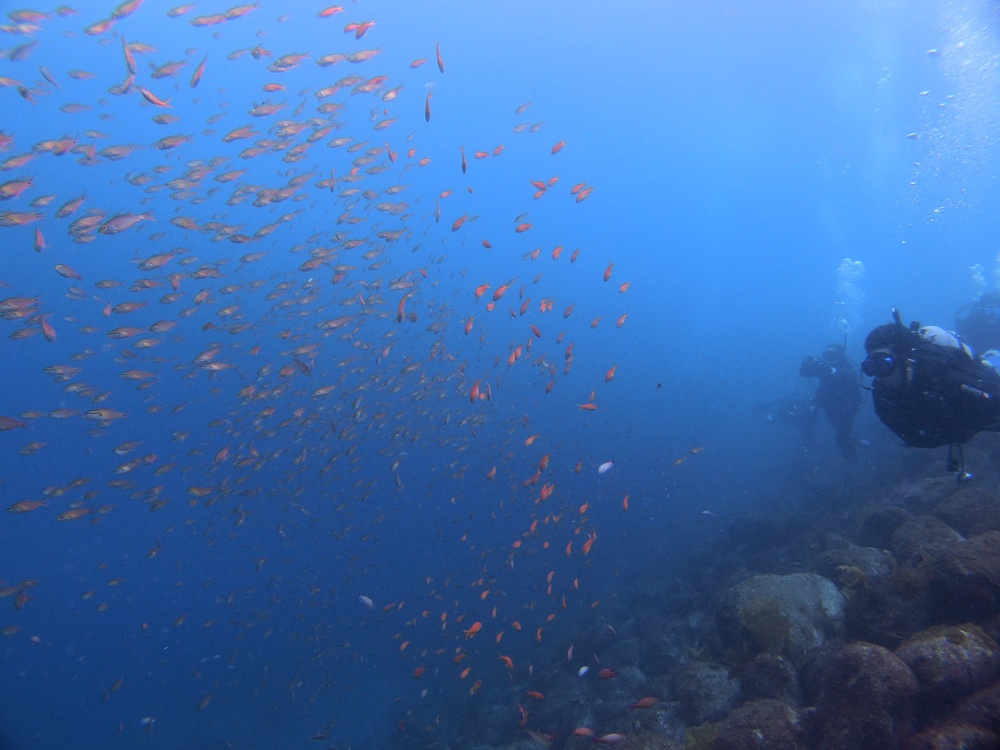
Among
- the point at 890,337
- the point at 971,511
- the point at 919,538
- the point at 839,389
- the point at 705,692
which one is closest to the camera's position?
the point at 890,337

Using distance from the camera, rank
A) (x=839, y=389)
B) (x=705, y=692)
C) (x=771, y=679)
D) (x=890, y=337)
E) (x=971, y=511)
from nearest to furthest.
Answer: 1. (x=890, y=337)
2. (x=771, y=679)
3. (x=705, y=692)
4. (x=971, y=511)
5. (x=839, y=389)

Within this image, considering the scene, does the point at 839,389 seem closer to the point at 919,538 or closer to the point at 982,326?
the point at 982,326

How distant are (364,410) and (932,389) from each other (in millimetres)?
18925

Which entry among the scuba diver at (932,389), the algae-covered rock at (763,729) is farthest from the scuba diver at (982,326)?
the algae-covered rock at (763,729)

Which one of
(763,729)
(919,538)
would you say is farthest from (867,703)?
(919,538)

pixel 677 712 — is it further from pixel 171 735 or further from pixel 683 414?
pixel 683 414

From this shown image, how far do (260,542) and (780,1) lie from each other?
58.1 m

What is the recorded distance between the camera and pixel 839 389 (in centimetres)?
1662

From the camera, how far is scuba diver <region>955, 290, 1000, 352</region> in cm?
1670

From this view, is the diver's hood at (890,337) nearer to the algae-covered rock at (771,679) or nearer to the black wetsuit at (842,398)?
the algae-covered rock at (771,679)

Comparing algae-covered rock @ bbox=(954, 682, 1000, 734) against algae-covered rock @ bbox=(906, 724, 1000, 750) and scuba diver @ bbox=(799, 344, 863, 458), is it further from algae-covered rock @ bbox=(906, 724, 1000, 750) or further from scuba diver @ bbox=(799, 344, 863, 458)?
scuba diver @ bbox=(799, 344, 863, 458)

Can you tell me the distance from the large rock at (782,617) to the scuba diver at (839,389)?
12.4m

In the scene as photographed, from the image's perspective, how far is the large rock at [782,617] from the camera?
6109 mm

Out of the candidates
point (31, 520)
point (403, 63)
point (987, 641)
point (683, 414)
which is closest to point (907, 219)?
point (683, 414)
